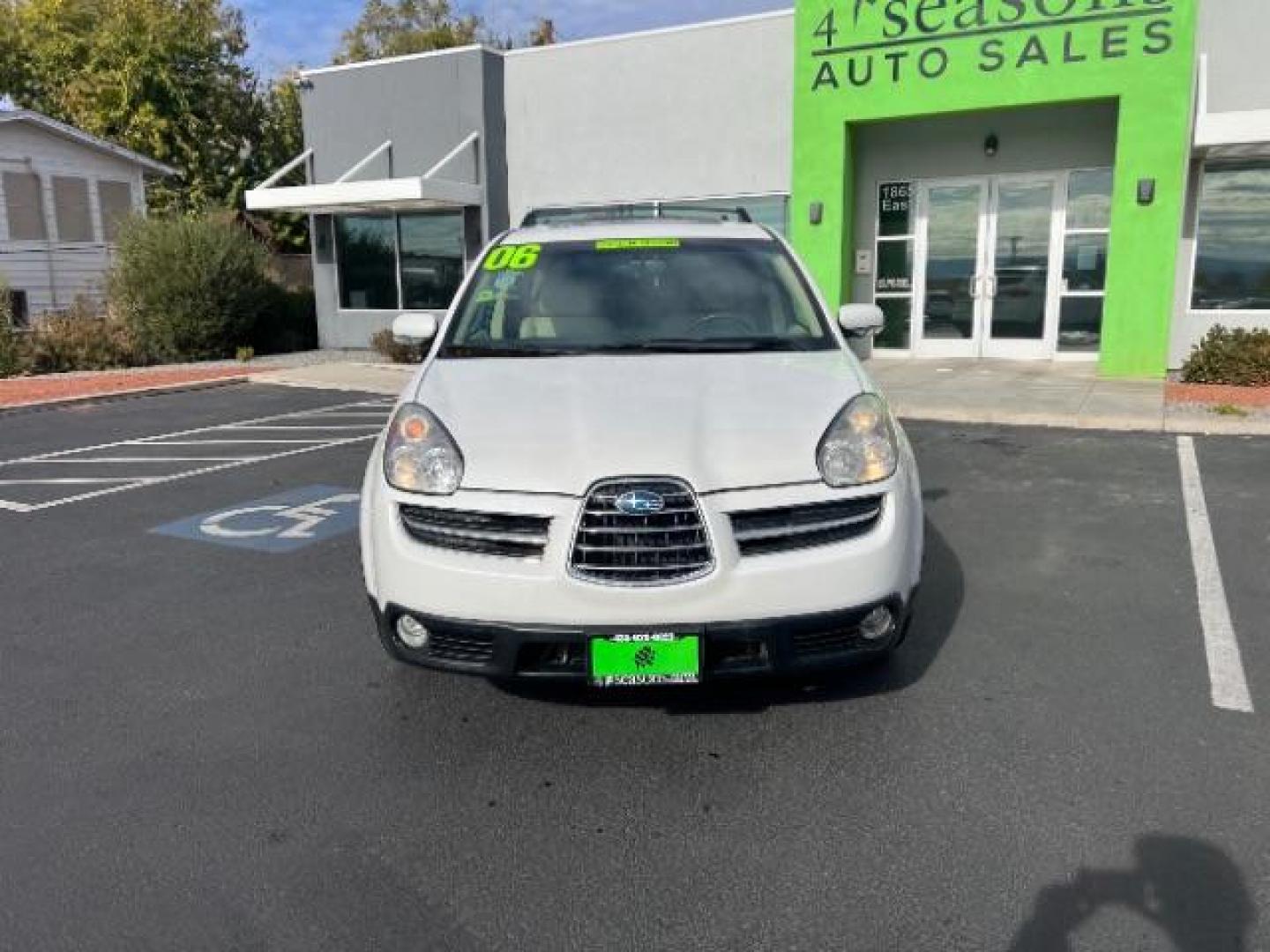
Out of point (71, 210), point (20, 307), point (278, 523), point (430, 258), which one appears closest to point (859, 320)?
point (278, 523)

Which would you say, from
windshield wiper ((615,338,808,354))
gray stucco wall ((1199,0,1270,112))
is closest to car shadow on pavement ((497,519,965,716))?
windshield wiper ((615,338,808,354))

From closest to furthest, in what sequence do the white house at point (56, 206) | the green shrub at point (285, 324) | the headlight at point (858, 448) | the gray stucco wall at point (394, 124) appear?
the headlight at point (858, 448), the gray stucco wall at point (394, 124), the green shrub at point (285, 324), the white house at point (56, 206)

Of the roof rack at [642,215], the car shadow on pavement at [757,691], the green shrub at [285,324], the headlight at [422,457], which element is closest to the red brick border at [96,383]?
the green shrub at [285,324]

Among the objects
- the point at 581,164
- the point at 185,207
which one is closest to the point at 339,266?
the point at 581,164

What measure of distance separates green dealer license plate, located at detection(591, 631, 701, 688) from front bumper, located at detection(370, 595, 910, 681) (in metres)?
0.03

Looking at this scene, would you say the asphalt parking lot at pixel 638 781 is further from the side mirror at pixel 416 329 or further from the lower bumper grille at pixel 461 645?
the side mirror at pixel 416 329

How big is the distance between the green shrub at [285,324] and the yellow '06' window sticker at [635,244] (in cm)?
1607

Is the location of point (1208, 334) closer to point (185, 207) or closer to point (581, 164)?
point (581, 164)

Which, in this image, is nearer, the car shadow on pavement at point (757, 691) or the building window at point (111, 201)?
the car shadow on pavement at point (757, 691)

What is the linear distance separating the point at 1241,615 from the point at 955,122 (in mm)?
11467

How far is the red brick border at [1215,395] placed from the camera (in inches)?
406

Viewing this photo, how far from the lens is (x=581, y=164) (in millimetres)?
16688

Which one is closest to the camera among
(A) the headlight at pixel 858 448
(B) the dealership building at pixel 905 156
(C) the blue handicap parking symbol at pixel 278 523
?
(A) the headlight at pixel 858 448

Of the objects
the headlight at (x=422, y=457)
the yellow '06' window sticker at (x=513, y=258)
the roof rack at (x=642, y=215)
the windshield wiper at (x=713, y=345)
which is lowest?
the headlight at (x=422, y=457)
